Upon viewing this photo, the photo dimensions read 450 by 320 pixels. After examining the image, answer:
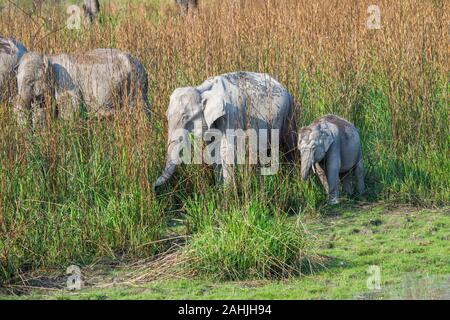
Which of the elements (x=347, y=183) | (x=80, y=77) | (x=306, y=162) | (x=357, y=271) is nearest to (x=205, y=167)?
(x=306, y=162)

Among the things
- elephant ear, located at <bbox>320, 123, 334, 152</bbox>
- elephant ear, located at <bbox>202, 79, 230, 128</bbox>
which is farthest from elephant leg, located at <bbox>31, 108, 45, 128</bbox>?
elephant ear, located at <bbox>320, 123, 334, 152</bbox>

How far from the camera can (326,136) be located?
7.71 m

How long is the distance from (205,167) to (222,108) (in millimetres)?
518

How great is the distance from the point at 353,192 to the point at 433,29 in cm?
190

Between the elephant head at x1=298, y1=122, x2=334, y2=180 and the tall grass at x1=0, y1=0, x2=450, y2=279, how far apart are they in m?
0.20

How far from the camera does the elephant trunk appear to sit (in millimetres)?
7637

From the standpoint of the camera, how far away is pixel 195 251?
6285 mm

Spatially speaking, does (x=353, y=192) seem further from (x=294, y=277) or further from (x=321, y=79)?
(x=294, y=277)

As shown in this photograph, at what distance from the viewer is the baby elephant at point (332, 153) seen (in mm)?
7656

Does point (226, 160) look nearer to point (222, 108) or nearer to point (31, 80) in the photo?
point (222, 108)

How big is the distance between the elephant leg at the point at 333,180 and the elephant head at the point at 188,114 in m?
0.96

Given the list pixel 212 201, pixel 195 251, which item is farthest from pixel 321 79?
pixel 195 251

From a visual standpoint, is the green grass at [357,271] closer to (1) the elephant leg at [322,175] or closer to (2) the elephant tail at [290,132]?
(1) the elephant leg at [322,175]

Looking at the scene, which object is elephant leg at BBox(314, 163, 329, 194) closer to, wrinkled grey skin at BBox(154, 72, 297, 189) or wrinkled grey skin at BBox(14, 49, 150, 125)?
wrinkled grey skin at BBox(154, 72, 297, 189)
